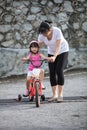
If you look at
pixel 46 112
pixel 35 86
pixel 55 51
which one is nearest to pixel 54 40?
pixel 55 51

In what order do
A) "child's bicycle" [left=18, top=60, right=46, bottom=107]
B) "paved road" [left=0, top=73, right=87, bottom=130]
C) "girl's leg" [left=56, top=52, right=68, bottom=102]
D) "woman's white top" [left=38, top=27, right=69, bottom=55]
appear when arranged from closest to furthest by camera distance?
"paved road" [left=0, top=73, right=87, bottom=130]
"child's bicycle" [left=18, top=60, right=46, bottom=107]
"woman's white top" [left=38, top=27, right=69, bottom=55]
"girl's leg" [left=56, top=52, right=68, bottom=102]

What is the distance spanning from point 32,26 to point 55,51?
5.20 metres

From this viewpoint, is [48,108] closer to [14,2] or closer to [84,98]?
[84,98]

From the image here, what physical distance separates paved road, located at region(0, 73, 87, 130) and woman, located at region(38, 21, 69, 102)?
1.07 ft

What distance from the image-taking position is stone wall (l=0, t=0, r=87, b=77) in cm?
1429

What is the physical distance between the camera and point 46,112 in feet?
29.3

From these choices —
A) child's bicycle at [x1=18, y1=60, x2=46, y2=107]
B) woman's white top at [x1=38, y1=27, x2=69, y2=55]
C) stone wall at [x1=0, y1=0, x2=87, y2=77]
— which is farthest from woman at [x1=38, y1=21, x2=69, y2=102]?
stone wall at [x1=0, y1=0, x2=87, y2=77]

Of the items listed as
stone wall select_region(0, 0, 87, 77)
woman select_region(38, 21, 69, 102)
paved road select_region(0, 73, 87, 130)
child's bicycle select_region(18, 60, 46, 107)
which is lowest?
paved road select_region(0, 73, 87, 130)

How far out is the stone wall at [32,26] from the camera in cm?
1429

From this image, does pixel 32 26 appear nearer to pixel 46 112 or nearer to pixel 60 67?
pixel 60 67

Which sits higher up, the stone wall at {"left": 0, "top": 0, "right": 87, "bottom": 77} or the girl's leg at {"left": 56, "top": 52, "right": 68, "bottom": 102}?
the stone wall at {"left": 0, "top": 0, "right": 87, "bottom": 77}

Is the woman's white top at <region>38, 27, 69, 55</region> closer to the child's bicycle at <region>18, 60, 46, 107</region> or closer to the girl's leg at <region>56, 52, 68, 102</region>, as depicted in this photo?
the girl's leg at <region>56, 52, 68, 102</region>

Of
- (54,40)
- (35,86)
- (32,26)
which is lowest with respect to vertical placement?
(35,86)

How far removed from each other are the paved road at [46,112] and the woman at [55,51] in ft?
1.07
